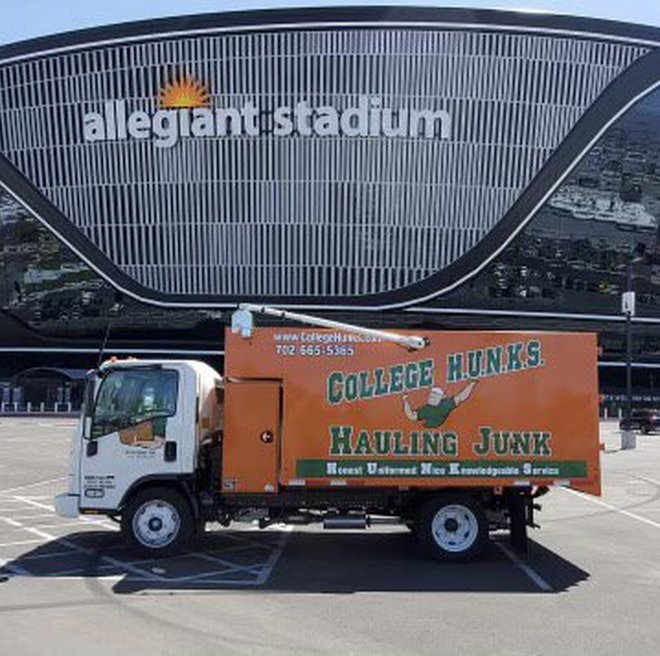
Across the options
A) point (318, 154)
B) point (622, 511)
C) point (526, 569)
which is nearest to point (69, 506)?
point (526, 569)

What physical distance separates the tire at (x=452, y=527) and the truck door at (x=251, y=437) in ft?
5.96

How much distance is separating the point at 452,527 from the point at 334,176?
60.8m

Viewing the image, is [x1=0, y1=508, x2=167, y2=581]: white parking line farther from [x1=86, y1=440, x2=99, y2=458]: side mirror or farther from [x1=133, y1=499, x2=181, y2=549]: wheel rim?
[x1=86, y1=440, x2=99, y2=458]: side mirror

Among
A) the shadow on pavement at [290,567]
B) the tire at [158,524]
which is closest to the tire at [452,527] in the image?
the shadow on pavement at [290,567]

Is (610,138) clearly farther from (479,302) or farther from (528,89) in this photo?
(479,302)

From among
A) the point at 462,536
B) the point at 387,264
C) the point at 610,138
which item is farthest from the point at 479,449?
the point at 610,138

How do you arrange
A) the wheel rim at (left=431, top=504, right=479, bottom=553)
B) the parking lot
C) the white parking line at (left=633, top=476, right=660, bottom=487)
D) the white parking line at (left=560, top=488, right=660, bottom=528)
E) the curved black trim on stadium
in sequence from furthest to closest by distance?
the curved black trim on stadium, the white parking line at (left=633, top=476, right=660, bottom=487), the white parking line at (left=560, top=488, right=660, bottom=528), the wheel rim at (left=431, top=504, right=479, bottom=553), the parking lot

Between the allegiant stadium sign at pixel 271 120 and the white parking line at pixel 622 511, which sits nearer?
the white parking line at pixel 622 511

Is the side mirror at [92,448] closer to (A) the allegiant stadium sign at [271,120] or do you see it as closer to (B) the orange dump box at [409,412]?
(B) the orange dump box at [409,412]

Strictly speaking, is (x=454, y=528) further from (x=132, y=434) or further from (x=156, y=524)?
(x=132, y=434)

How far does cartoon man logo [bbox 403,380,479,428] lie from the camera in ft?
37.3

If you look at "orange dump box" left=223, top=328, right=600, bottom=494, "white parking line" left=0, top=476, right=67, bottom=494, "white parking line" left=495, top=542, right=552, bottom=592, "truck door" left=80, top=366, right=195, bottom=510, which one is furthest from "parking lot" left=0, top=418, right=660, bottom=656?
"white parking line" left=0, top=476, right=67, bottom=494

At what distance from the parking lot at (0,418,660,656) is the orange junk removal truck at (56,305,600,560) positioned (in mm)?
618

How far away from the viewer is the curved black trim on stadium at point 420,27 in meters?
69.4
